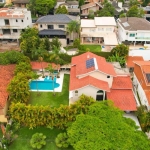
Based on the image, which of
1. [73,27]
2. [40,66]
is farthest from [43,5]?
[40,66]

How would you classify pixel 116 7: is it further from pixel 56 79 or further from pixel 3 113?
pixel 3 113

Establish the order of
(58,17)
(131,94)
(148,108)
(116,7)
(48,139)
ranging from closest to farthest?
(48,139) < (148,108) < (131,94) < (58,17) < (116,7)

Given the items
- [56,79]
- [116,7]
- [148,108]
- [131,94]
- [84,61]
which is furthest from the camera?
[116,7]

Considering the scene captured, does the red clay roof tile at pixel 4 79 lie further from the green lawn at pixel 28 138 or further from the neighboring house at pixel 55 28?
the neighboring house at pixel 55 28

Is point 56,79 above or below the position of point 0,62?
below

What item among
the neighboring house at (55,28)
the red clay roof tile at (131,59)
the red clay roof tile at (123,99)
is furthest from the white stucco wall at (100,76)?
the neighboring house at (55,28)

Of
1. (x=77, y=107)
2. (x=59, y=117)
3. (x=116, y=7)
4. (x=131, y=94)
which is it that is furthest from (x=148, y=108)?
(x=116, y=7)

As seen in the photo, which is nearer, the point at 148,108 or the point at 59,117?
the point at 59,117
